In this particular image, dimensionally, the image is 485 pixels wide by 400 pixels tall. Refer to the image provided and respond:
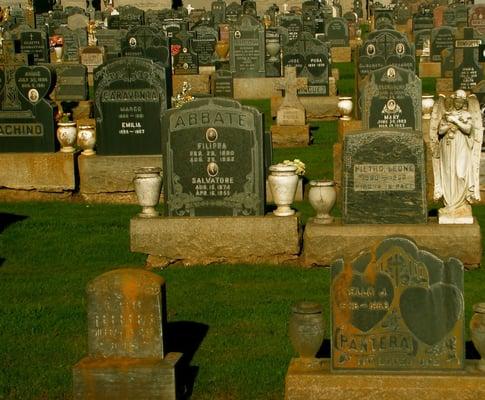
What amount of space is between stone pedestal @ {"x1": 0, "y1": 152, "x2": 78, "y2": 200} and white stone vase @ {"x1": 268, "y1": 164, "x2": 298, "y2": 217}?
4912 millimetres

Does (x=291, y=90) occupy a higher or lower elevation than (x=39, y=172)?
higher

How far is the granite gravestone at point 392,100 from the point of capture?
1853 cm

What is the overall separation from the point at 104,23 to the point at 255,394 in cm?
4198

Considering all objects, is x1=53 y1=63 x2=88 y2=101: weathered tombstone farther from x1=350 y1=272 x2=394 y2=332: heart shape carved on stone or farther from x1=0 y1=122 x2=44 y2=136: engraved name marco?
x1=350 y1=272 x2=394 y2=332: heart shape carved on stone

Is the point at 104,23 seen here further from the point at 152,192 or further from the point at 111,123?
the point at 152,192

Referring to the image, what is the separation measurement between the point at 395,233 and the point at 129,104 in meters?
5.94

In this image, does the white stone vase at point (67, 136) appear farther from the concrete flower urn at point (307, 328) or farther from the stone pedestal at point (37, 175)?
the concrete flower urn at point (307, 328)

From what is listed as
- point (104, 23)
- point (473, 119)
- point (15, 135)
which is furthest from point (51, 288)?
point (104, 23)

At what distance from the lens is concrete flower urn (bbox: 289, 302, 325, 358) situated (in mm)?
9117

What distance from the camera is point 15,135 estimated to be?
742 inches

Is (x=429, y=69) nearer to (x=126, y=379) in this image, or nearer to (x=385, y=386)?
(x=126, y=379)

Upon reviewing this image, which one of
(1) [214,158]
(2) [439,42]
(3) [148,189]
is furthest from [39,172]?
(2) [439,42]

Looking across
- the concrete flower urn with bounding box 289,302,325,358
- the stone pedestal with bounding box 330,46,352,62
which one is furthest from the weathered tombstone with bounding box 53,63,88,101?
the concrete flower urn with bounding box 289,302,325,358

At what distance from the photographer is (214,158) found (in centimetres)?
1431
